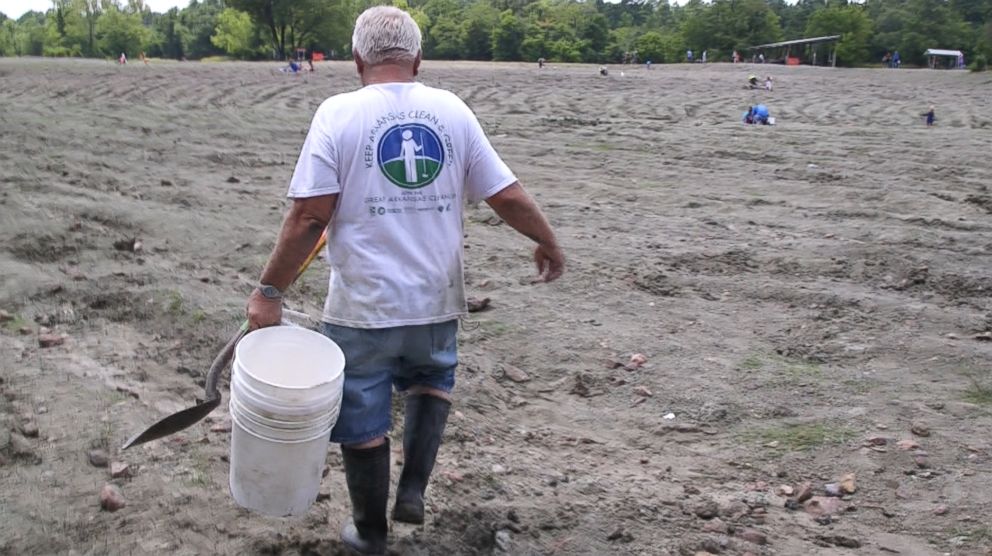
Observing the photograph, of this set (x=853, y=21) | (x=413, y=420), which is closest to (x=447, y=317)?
(x=413, y=420)

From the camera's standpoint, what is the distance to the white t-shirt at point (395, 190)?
285 centimetres

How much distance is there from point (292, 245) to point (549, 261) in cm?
90

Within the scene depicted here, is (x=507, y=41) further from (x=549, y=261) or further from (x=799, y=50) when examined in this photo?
(x=549, y=261)

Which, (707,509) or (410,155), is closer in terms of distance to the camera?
(410,155)

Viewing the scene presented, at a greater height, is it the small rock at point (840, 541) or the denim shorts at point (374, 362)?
the denim shorts at point (374, 362)

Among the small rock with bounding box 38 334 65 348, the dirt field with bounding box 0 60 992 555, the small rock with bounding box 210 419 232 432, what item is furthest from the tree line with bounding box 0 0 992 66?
the small rock with bounding box 210 419 232 432

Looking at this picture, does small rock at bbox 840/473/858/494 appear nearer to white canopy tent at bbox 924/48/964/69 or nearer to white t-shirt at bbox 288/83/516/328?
white t-shirt at bbox 288/83/516/328

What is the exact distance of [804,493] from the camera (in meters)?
3.78

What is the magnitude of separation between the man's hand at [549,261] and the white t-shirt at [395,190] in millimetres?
285

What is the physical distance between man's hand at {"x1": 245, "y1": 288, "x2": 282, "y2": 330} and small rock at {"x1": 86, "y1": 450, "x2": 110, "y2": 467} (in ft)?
3.65

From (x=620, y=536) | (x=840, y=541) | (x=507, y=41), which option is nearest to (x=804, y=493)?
(x=840, y=541)

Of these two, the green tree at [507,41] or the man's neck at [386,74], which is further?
the green tree at [507,41]

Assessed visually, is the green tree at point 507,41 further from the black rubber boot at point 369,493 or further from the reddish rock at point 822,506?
the black rubber boot at point 369,493

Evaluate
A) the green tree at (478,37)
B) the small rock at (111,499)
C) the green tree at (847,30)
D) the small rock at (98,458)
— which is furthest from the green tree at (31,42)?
the small rock at (111,499)
